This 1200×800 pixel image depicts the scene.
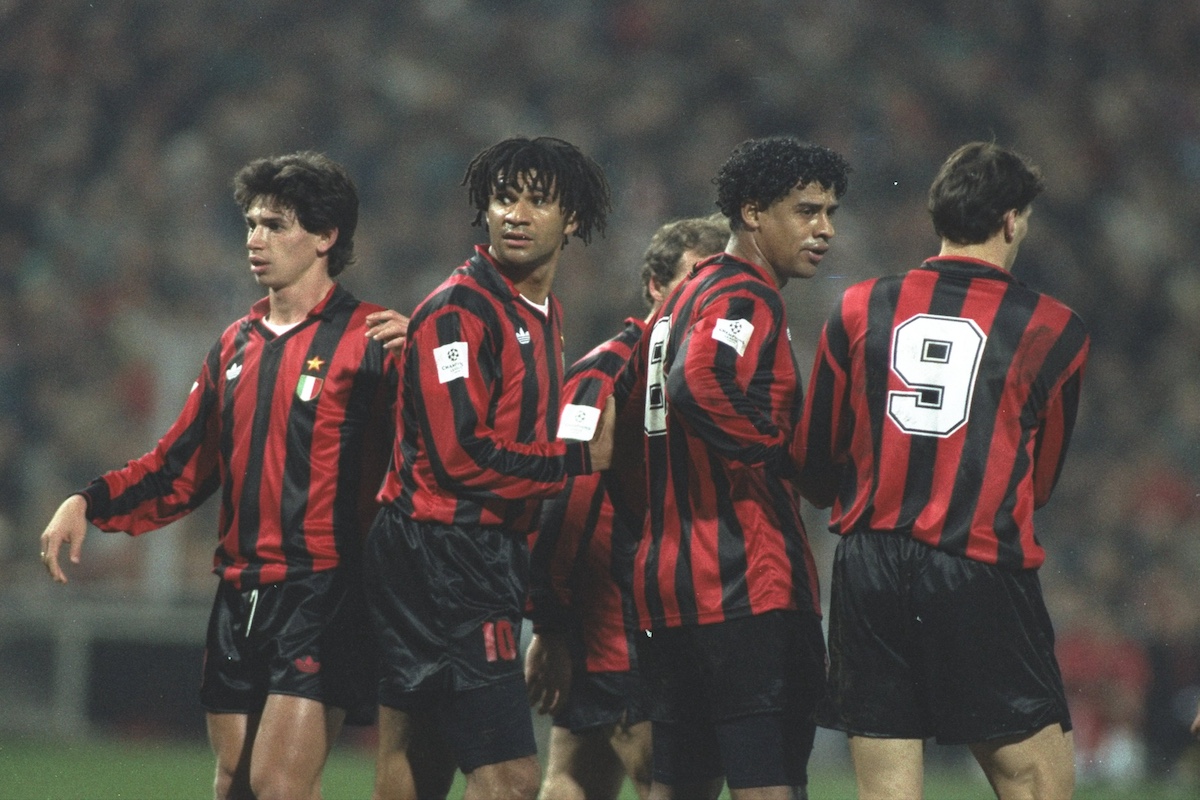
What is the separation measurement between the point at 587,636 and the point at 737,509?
99 cm

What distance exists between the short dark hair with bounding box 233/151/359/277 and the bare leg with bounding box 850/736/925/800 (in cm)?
212

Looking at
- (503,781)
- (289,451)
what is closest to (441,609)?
(503,781)

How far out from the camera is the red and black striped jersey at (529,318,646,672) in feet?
15.0

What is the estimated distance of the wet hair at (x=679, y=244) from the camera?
488cm

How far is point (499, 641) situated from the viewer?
3957 millimetres

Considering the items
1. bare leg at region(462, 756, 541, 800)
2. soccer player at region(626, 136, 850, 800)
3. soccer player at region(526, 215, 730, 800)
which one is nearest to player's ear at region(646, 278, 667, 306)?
soccer player at region(526, 215, 730, 800)

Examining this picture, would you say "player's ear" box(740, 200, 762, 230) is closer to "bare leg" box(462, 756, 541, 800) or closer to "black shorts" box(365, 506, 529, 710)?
"black shorts" box(365, 506, 529, 710)

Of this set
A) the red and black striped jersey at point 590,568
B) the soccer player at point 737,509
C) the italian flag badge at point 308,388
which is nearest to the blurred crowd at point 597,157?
the red and black striped jersey at point 590,568

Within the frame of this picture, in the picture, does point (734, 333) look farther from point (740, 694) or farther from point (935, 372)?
point (740, 694)

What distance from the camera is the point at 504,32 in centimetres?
1330

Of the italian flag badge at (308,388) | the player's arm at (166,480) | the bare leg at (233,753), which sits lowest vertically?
the bare leg at (233,753)

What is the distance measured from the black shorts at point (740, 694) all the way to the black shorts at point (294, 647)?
89cm

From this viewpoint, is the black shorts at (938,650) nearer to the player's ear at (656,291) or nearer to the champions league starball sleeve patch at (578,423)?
the champions league starball sleeve patch at (578,423)

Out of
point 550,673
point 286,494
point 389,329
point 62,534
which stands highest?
point 389,329
